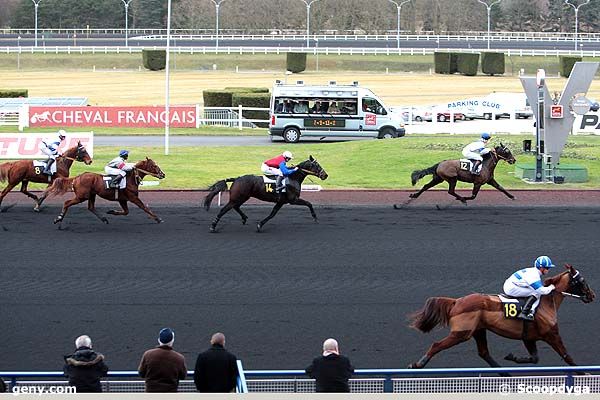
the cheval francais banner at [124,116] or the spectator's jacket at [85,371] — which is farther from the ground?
the cheval francais banner at [124,116]

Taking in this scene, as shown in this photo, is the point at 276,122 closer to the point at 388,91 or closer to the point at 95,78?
the point at 388,91

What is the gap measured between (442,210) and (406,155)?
25.5ft

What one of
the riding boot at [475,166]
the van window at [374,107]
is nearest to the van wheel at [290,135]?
the van window at [374,107]

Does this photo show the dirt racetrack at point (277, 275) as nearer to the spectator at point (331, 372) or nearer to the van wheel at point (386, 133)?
the spectator at point (331, 372)

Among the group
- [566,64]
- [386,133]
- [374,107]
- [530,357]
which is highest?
[566,64]

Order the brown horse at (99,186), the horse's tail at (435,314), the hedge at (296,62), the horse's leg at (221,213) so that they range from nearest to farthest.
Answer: the horse's tail at (435,314) → the horse's leg at (221,213) → the brown horse at (99,186) → the hedge at (296,62)

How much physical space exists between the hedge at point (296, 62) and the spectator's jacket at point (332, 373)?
64.6m

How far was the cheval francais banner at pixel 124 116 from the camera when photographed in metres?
40.2

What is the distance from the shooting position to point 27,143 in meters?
29.0

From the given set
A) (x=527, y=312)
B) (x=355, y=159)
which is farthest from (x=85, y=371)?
(x=355, y=159)

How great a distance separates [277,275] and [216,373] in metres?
6.98

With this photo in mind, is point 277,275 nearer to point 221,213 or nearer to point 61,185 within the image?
point 221,213

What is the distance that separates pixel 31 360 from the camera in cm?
1187

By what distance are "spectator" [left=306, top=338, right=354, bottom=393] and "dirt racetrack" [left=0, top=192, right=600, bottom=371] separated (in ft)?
7.79
